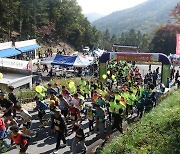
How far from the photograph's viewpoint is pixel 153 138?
10.4 meters

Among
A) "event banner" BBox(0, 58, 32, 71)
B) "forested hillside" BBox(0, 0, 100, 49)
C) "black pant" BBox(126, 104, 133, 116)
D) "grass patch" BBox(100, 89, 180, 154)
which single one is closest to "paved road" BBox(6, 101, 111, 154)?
"grass patch" BBox(100, 89, 180, 154)

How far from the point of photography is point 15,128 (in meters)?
8.38

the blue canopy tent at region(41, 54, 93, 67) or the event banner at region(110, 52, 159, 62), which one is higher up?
the event banner at region(110, 52, 159, 62)

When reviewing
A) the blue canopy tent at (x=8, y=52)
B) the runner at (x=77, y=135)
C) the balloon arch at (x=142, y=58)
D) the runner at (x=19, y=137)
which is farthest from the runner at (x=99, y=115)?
the blue canopy tent at (x=8, y=52)

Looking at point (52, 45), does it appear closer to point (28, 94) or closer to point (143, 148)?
point (28, 94)

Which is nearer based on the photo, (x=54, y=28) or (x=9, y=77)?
(x=9, y=77)

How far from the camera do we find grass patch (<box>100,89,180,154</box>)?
957 cm

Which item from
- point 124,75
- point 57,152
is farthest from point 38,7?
point 57,152

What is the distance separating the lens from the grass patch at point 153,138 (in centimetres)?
957

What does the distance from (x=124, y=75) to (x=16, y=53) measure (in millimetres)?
13163

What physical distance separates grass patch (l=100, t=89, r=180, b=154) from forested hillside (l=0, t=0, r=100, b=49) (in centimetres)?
3486

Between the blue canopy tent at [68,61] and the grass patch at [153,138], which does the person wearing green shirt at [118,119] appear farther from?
the blue canopy tent at [68,61]

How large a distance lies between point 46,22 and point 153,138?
155 feet

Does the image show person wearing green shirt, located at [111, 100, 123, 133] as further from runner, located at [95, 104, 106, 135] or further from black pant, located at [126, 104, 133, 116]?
black pant, located at [126, 104, 133, 116]
